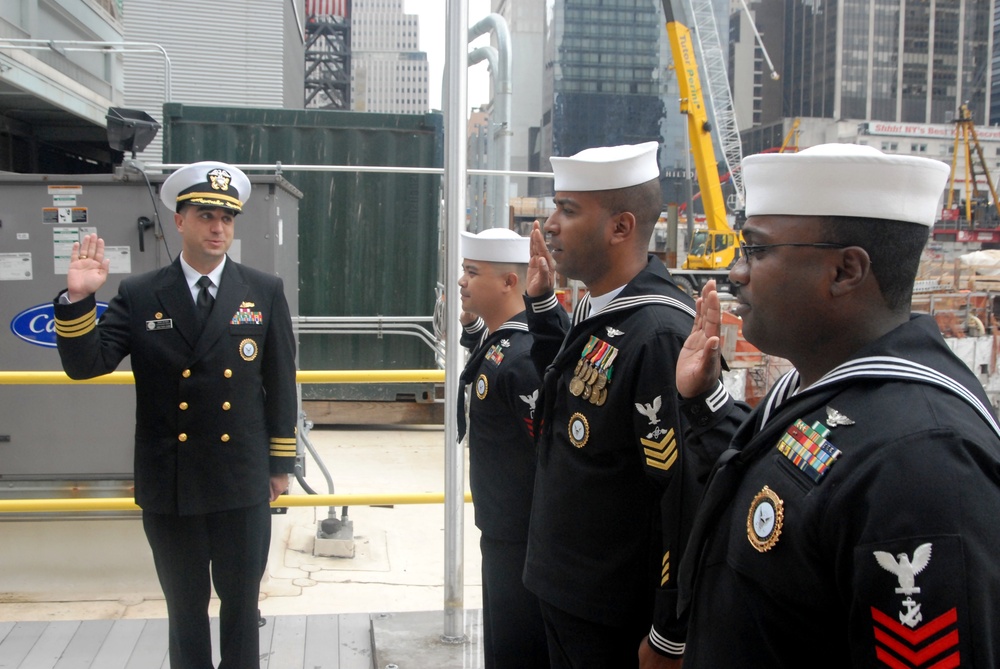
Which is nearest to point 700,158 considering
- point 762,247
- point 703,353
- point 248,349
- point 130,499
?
point 130,499

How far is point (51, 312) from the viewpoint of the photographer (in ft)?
15.6

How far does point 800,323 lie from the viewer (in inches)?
55.4

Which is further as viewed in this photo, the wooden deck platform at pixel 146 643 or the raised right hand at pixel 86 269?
the wooden deck platform at pixel 146 643

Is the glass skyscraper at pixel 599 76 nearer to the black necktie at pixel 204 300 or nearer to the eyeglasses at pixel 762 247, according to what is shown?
the black necktie at pixel 204 300

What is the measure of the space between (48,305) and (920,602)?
186 inches

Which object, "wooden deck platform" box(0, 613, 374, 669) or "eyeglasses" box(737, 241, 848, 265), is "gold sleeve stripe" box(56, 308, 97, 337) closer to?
"wooden deck platform" box(0, 613, 374, 669)

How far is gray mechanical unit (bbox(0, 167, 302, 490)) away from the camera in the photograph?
15.4 ft

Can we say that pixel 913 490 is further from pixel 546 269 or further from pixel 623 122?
pixel 623 122

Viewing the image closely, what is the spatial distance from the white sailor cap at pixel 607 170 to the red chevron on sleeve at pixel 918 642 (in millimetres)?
1416

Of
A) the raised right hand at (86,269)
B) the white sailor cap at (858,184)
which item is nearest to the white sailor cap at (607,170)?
the white sailor cap at (858,184)

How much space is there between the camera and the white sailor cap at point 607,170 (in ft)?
7.57

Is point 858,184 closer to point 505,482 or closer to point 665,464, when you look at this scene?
point 665,464

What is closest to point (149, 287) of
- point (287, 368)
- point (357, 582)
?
point (287, 368)

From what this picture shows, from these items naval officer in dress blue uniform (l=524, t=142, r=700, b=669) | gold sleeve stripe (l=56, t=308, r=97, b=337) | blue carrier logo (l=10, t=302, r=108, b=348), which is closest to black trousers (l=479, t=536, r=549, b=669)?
naval officer in dress blue uniform (l=524, t=142, r=700, b=669)
